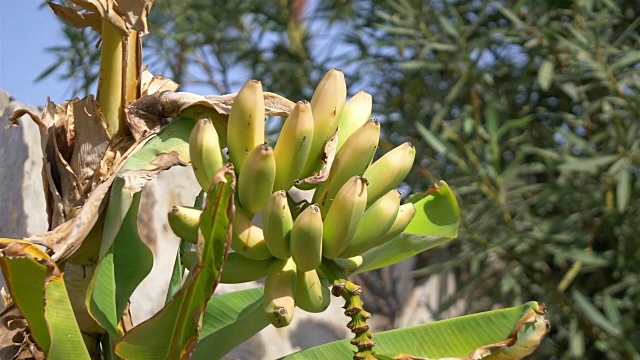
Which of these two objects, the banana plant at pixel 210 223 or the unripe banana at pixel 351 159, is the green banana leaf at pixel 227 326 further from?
the unripe banana at pixel 351 159

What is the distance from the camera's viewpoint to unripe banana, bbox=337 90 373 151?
2.99ft

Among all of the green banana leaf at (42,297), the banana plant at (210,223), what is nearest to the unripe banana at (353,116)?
the banana plant at (210,223)

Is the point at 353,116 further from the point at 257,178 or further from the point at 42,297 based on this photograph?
Answer: the point at 42,297

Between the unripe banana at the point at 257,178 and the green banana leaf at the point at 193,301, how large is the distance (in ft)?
0.16

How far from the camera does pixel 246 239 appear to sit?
0.80 metres

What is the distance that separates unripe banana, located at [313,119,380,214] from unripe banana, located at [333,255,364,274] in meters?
0.06

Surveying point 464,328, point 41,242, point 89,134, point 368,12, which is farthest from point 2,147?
point 368,12

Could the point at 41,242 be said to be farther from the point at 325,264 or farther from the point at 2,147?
the point at 2,147

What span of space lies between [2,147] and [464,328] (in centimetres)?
102

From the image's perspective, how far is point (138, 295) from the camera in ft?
4.99

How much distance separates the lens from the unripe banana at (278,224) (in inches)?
29.5

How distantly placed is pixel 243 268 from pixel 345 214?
14 cm

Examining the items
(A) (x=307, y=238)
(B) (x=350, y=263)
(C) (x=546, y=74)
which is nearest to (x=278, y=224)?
(A) (x=307, y=238)

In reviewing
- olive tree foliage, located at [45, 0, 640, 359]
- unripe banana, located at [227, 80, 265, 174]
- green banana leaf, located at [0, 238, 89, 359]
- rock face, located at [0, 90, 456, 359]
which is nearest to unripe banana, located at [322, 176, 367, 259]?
unripe banana, located at [227, 80, 265, 174]
